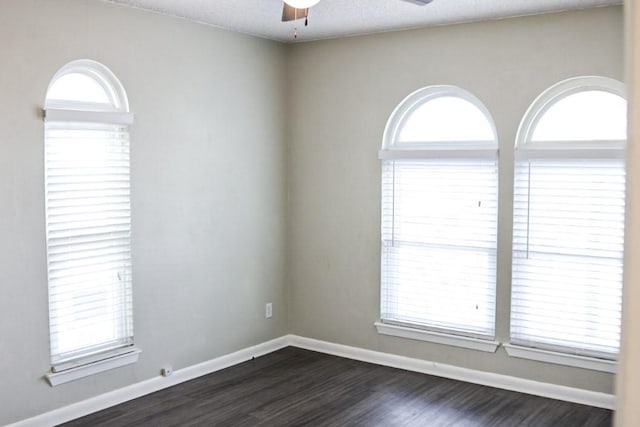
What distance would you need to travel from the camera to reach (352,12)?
4367 mm

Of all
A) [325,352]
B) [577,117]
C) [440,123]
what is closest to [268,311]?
[325,352]

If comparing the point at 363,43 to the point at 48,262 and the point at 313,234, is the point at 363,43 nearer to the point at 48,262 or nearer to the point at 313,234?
the point at 313,234

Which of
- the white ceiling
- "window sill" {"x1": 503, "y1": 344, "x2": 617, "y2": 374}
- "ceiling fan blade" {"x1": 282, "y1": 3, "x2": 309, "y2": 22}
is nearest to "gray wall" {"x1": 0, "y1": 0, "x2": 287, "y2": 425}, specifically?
the white ceiling

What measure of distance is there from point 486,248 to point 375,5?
6.24 ft

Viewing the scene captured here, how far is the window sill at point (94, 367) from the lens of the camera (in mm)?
3900

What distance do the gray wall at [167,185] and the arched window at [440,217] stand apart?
1.06m

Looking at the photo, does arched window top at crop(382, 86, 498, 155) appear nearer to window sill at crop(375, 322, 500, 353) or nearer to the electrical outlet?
window sill at crop(375, 322, 500, 353)

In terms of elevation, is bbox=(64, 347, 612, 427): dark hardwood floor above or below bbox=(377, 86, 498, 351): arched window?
below

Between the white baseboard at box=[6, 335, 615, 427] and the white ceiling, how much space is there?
255 cm

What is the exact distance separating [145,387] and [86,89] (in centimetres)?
205

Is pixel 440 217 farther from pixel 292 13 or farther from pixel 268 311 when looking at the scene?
pixel 292 13

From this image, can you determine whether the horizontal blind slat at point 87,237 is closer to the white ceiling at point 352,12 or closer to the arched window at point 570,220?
the white ceiling at point 352,12

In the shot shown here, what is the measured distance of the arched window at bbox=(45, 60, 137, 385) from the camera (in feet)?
12.9

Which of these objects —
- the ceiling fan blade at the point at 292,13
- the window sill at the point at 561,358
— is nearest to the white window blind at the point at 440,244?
the window sill at the point at 561,358
